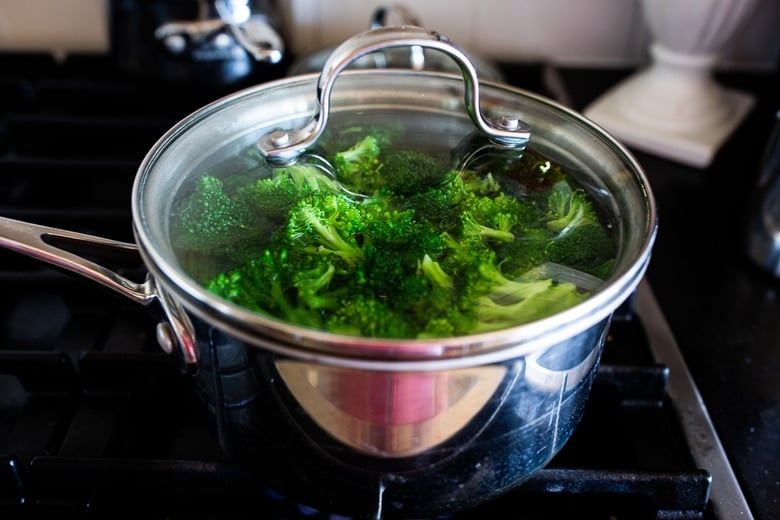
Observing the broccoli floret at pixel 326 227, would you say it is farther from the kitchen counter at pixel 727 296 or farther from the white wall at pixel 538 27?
the white wall at pixel 538 27

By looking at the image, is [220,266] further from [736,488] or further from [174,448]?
[736,488]

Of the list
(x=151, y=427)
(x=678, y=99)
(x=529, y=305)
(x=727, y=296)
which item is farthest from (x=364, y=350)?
(x=678, y=99)

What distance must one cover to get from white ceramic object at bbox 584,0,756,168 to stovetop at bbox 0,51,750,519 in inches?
13.5

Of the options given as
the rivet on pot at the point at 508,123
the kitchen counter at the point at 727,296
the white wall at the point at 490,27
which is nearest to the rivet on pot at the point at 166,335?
the rivet on pot at the point at 508,123

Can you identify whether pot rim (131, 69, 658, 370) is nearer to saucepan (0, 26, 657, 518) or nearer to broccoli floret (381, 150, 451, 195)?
saucepan (0, 26, 657, 518)

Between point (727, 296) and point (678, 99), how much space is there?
39 cm

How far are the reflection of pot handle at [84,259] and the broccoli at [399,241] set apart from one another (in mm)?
50

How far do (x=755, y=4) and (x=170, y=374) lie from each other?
0.96 meters

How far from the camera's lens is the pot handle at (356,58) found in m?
0.61

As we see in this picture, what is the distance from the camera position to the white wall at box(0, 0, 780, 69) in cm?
132

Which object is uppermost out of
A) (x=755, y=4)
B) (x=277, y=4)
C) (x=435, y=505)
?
(x=755, y=4)

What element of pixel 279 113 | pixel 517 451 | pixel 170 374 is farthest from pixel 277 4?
pixel 517 451

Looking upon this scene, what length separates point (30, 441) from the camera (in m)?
0.77

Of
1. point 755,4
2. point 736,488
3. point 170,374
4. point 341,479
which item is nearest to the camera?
point 341,479
